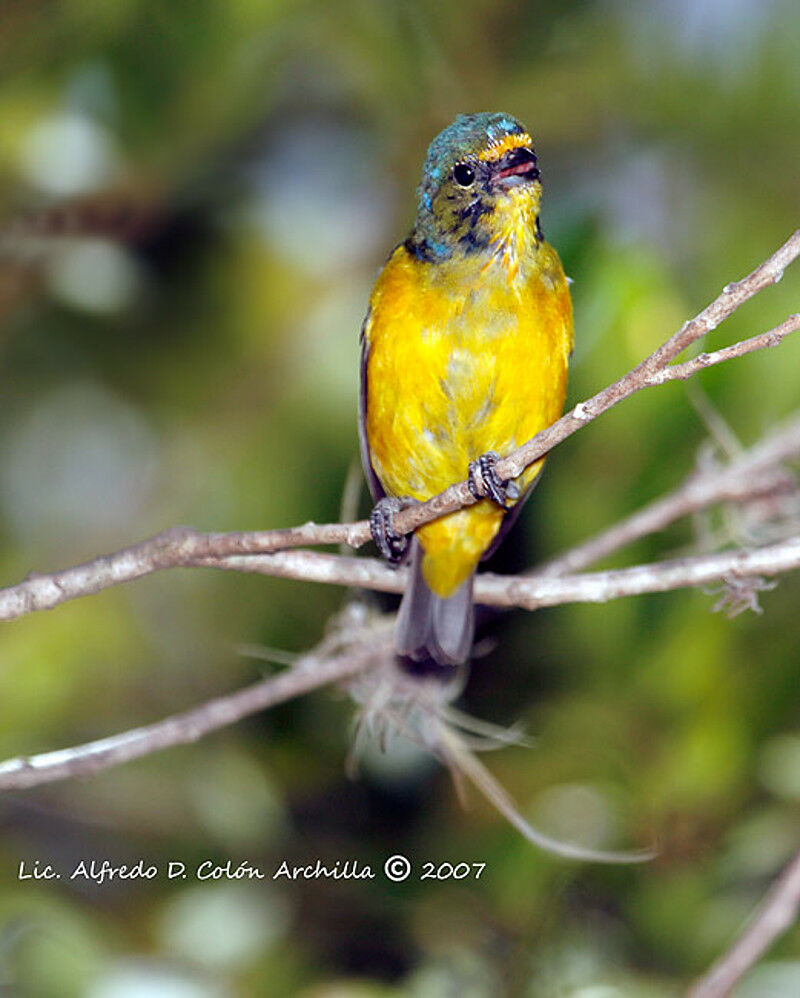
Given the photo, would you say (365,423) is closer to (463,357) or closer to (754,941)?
(463,357)

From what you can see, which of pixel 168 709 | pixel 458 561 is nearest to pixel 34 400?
pixel 168 709

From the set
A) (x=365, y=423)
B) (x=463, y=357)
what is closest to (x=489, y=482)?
(x=463, y=357)

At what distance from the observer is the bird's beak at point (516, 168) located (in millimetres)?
2918

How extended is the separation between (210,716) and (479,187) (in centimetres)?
140

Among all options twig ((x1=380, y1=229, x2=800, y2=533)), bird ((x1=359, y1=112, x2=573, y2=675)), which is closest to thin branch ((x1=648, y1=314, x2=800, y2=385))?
twig ((x1=380, y1=229, x2=800, y2=533))

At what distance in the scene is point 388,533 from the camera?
3115 millimetres

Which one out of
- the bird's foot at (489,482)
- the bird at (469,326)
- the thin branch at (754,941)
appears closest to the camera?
the thin branch at (754,941)

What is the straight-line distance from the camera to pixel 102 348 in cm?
433

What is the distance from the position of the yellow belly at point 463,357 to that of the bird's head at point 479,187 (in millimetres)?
63

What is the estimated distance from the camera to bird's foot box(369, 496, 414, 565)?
311 cm

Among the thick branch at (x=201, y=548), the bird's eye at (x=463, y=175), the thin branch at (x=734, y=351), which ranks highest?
the bird's eye at (x=463, y=175)

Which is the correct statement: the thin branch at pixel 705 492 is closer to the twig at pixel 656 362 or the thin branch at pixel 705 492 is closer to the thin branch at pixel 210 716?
the thin branch at pixel 210 716

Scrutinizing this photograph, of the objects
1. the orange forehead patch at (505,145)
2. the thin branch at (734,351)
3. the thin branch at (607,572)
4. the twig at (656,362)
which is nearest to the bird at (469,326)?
the orange forehead patch at (505,145)

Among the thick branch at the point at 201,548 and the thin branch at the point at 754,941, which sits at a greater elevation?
the thick branch at the point at 201,548
